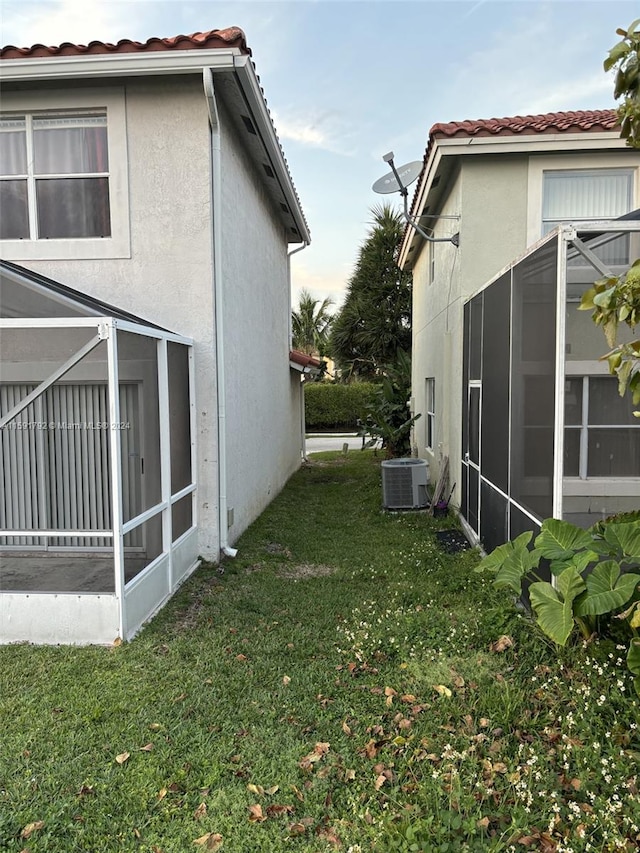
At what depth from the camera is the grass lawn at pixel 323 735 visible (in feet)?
8.48

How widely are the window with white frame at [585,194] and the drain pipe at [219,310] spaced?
4376 millimetres

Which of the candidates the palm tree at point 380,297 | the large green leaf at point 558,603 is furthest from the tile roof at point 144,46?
the palm tree at point 380,297

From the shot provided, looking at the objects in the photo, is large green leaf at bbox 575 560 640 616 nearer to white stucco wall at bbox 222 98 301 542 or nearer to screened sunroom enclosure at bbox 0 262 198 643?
screened sunroom enclosure at bbox 0 262 198 643

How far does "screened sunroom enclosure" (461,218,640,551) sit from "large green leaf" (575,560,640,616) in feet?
1.95

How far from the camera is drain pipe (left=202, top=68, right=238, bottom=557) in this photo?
6.16m

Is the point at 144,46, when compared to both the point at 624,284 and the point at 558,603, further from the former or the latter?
the point at 558,603

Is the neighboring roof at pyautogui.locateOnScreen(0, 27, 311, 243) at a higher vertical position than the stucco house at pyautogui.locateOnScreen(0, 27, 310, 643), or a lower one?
higher

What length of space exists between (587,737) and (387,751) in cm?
111

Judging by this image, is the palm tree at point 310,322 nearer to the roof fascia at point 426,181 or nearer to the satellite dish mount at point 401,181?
the roof fascia at point 426,181

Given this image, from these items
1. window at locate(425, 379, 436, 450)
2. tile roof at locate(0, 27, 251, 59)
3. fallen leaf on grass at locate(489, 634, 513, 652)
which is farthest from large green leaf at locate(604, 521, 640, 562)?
window at locate(425, 379, 436, 450)

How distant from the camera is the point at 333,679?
3.94 metres

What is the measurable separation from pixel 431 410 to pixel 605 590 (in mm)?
8170

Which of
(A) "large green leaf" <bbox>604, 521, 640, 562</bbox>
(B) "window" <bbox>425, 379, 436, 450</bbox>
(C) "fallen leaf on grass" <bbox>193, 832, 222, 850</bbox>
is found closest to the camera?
(C) "fallen leaf on grass" <bbox>193, 832, 222, 850</bbox>

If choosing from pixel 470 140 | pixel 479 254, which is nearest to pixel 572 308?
pixel 479 254
